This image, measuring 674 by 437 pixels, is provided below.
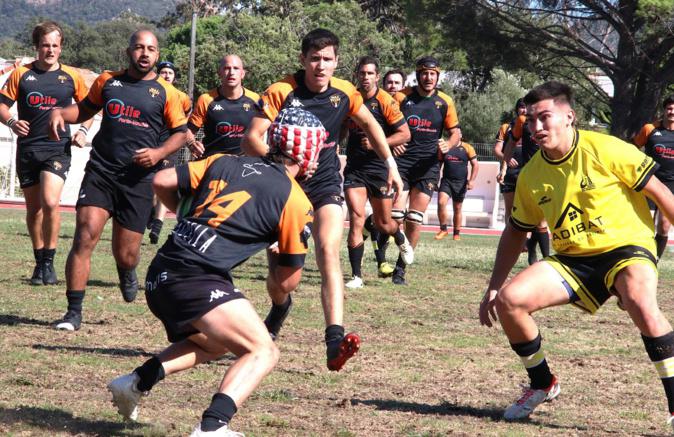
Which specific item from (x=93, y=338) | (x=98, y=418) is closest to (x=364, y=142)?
(x=93, y=338)

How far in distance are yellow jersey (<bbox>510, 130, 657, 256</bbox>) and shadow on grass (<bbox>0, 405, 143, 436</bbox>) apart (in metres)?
2.52

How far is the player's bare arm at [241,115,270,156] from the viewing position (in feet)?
22.9

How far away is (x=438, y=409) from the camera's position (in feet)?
19.4

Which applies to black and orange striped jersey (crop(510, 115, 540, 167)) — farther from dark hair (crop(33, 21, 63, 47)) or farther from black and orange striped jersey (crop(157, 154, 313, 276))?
black and orange striped jersey (crop(157, 154, 313, 276))

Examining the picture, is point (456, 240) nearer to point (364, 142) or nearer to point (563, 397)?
point (364, 142)

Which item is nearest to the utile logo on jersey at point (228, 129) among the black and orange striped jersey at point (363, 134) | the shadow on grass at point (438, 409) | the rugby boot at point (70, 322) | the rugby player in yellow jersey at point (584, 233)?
the black and orange striped jersey at point (363, 134)

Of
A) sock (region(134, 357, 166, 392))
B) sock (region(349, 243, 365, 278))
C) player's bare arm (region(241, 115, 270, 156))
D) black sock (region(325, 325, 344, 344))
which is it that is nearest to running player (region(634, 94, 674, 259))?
sock (region(349, 243, 365, 278))

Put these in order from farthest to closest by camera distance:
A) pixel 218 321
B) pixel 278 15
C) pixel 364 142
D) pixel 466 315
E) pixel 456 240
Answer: pixel 278 15 → pixel 456 240 → pixel 364 142 → pixel 466 315 → pixel 218 321

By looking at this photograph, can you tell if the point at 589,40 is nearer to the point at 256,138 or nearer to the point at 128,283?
the point at 128,283

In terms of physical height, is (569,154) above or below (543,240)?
above

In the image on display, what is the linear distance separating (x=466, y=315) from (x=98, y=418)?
4.83 m

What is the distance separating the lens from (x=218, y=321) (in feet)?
14.8

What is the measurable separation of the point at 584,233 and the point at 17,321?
4.63 m

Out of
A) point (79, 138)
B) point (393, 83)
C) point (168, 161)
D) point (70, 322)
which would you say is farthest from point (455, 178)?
point (70, 322)
